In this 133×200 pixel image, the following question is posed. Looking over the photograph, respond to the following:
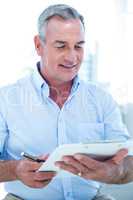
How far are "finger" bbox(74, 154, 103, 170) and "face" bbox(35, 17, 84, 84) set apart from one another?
1.47 feet

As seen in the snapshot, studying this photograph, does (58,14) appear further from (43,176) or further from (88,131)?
(43,176)

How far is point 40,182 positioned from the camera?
1374mm

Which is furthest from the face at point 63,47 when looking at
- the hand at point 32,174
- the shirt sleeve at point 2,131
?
the hand at point 32,174

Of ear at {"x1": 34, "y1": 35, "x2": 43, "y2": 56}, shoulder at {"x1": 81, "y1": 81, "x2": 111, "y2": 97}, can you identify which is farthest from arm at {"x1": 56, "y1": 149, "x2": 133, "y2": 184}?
ear at {"x1": 34, "y1": 35, "x2": 43, "y2": 56}

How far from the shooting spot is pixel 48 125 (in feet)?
5.27

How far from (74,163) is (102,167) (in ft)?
0.41

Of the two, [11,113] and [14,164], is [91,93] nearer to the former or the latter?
[11,113]

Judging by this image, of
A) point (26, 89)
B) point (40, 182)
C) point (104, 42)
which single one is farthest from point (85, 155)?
point (104, 42)

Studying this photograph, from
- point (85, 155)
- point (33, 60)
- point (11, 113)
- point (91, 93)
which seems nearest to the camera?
point (85, 155)

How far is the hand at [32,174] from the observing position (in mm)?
1340

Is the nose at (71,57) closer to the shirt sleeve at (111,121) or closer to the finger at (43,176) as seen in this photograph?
the shirt sleeve at (111,121)

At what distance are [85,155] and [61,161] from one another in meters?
0.08

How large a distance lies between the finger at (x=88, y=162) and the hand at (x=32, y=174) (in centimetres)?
15

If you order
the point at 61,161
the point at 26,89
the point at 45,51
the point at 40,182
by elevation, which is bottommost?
the point at 40,182
